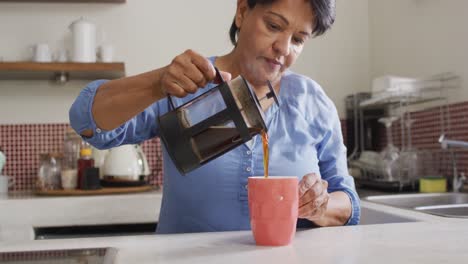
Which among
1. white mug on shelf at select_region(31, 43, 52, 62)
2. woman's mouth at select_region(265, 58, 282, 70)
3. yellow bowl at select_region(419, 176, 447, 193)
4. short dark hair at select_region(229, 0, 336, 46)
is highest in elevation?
white mug on shelf at select_region(31, 43, 52, 62)

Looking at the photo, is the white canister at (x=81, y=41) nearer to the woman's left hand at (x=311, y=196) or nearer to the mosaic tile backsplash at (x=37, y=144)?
the mosaic tile backsplash at (x=37, y=144)

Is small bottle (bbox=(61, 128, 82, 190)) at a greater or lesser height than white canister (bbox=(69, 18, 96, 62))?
lesser

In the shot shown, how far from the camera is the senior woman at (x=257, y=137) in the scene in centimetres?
95

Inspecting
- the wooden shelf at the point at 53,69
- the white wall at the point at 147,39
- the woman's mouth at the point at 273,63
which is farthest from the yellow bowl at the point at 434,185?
the wooden shelf at the point at 53,69

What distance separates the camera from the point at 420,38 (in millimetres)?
2213

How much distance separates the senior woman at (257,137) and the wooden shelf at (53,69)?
4.09ft

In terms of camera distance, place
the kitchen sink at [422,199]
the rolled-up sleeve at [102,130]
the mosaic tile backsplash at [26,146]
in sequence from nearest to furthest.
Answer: the rolled-up sleeve at [102,130] → the kitchen sink at [422,199] → the mosaic tile backsplash at [26,146]

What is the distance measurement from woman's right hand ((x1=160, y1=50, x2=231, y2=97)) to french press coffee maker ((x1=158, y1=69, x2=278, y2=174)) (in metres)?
0.02

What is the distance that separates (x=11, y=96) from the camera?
245 cm

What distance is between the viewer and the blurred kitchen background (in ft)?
6.83

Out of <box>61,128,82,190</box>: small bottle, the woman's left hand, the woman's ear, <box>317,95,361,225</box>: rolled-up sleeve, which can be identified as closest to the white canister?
<box>61,128,82,190</box>: small bottle

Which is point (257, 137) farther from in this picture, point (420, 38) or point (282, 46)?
point (420, 38)

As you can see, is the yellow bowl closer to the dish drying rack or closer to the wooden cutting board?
the dish drying rack

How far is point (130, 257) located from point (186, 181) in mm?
357
